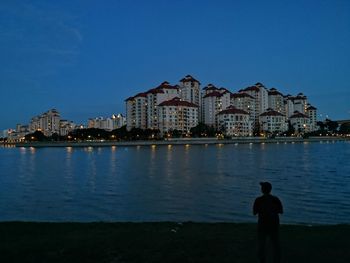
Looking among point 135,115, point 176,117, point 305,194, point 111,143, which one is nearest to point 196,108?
point 176,117

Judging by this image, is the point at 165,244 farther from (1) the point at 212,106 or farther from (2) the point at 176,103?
(1) the point at 212,106

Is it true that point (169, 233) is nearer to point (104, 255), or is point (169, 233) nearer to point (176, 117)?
point (104, 255)

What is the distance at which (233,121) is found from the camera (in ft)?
611

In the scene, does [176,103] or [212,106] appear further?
[212,106]

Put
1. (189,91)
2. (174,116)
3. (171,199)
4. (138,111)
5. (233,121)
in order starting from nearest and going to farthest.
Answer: (171,199) < (174,116) < (233,121) < (138,111) < (189,91)

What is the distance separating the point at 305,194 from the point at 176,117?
151883mm

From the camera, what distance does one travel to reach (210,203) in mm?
21156

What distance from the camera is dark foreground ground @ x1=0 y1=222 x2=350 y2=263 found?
332 inches

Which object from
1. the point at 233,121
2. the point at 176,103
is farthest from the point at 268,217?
the point at 233,121

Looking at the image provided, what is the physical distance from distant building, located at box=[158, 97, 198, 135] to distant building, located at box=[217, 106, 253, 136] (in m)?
14.3

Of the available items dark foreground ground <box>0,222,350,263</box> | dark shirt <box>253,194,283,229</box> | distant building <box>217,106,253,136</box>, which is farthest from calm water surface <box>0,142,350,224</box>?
distant building <box>217,106,253,136</box>

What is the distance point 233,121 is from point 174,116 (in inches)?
1071

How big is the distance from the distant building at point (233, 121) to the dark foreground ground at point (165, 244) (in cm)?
17310

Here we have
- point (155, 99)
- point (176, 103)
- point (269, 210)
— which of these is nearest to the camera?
point (269, 210)
